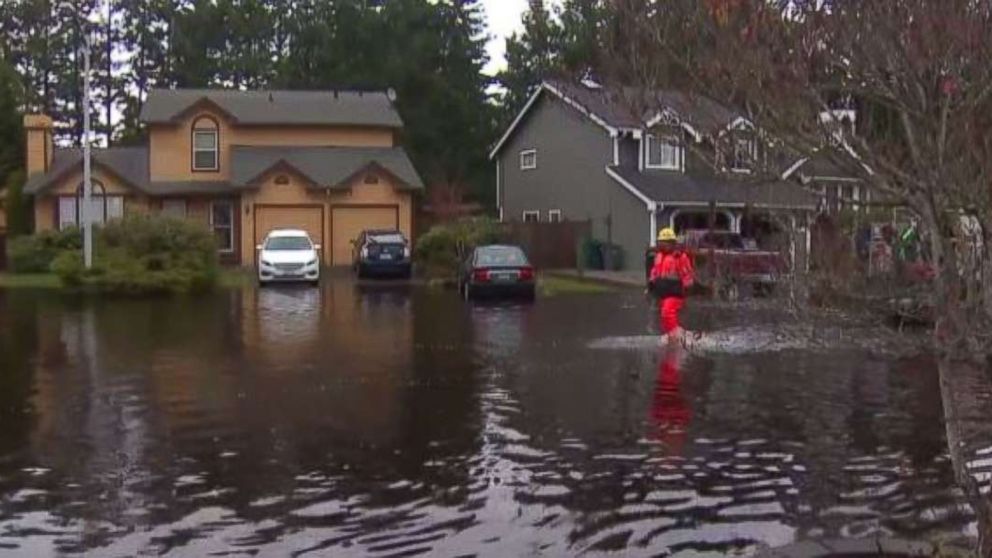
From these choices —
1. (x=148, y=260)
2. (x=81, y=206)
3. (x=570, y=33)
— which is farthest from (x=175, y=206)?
(x=570, y=33)

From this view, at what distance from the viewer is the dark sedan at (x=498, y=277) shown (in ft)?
109

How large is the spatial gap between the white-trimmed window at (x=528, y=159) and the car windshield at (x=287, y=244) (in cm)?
1415

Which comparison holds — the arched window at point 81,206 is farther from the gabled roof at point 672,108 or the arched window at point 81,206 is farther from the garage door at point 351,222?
the gabled roof at point 672,108

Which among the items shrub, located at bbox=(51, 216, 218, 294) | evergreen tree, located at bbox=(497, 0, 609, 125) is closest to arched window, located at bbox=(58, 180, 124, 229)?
shrub, located at bbox=(51, 216, 218, 294)

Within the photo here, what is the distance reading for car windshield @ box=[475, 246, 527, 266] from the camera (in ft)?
111

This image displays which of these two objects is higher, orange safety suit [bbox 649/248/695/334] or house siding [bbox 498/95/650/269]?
house siding [bbox 498/95/650/269]

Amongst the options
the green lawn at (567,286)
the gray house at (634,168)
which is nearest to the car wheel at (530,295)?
the green lawn at (567,286)

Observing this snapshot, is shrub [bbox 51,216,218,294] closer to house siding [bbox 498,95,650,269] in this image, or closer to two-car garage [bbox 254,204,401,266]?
two-car garage [bbox 254,204,401,266]

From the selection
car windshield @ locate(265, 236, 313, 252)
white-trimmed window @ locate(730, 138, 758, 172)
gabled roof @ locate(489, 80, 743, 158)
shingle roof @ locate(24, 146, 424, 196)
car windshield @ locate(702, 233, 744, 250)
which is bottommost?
car windshield @ locate(265, 236, 313, 252)

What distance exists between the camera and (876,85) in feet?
18.5

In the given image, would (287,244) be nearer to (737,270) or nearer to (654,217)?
(654,217)

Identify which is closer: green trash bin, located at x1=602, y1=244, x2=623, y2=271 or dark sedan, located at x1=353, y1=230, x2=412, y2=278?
dark sedan, located at x1=353, y1=230, x2=412, y2=278

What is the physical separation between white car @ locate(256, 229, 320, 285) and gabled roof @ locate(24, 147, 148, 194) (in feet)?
34.5

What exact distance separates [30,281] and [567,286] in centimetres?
1603
